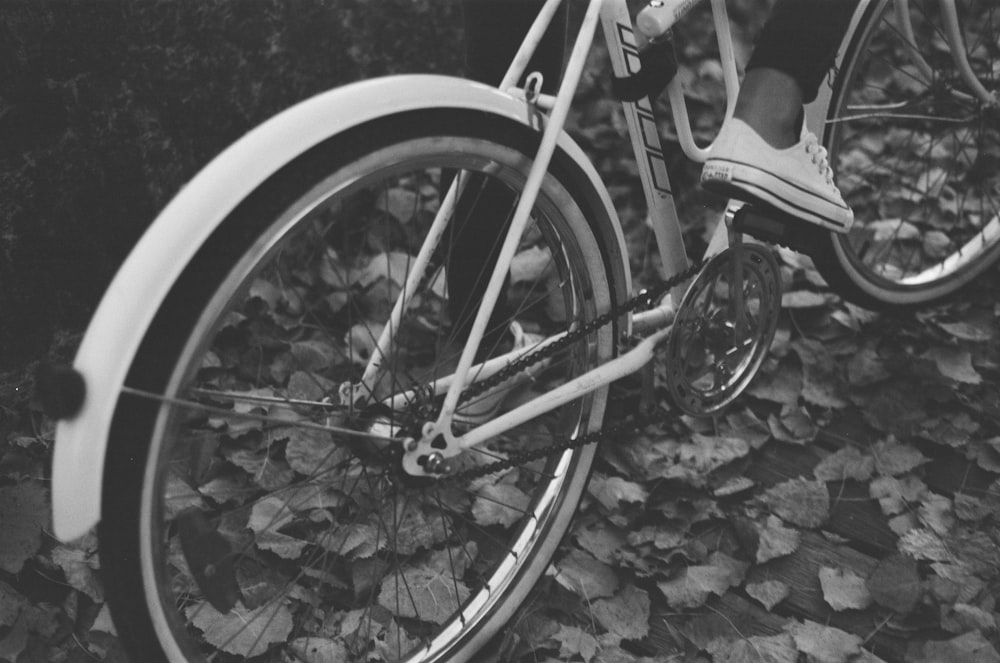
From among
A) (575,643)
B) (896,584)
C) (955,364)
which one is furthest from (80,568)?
(955,364)

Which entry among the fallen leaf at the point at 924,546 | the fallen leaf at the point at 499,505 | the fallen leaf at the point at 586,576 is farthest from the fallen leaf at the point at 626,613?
the fallen leaf at the point at 924,546

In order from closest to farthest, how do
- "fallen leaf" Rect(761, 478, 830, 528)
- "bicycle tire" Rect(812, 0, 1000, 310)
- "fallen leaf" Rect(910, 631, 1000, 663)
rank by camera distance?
"fallen leaf" Rect(910, 631, 1000, 663)
"fallen leaf" Rect(761, 478, 830, 528)
"bicycle tire" Rect(812, 0, 1000, 310)

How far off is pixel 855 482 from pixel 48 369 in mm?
1629

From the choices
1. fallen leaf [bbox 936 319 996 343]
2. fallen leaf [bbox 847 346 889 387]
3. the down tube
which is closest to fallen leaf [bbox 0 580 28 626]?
the down tube

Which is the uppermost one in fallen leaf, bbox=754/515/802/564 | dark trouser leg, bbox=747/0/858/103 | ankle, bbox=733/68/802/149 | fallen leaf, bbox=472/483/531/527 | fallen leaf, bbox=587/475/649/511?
dark trouser leg, bbox=747/0/858/103

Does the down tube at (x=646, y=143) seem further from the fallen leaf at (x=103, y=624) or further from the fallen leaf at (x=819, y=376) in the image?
the fallen leaf at (x=103, y=624)

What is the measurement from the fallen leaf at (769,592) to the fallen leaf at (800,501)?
0.19m

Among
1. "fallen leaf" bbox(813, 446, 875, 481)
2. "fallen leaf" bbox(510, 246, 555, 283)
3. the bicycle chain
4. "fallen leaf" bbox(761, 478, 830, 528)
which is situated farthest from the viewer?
"fallen leaf" bbox(510, 246, 555, 283)

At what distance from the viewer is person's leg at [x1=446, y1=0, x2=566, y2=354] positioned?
1718mm

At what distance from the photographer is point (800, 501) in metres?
1.95

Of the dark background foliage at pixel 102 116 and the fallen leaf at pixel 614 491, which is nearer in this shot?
the dark background foliage at pixel 102 116

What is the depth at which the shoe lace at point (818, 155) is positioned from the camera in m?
1.65

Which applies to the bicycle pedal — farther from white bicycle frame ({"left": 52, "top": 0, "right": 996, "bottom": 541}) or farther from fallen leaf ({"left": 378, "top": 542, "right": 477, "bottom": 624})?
fallen leaf ({"left": 378, "top": 542, "right": 477, "bottom": 624})

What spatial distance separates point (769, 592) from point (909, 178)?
6.04ft
